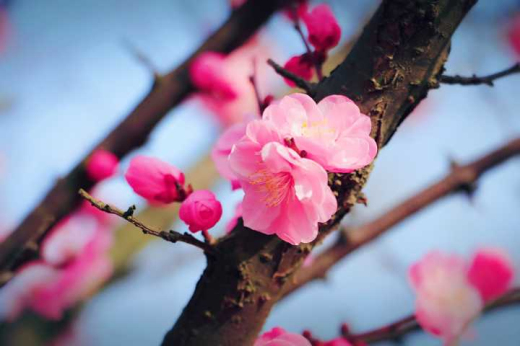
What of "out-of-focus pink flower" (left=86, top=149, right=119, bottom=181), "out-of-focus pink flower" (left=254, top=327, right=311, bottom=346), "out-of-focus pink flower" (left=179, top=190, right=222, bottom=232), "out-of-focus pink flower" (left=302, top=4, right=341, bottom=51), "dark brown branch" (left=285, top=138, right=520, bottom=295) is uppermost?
"out-of-focus pink flower" (left=86, top=149, right=119, bottom=181)

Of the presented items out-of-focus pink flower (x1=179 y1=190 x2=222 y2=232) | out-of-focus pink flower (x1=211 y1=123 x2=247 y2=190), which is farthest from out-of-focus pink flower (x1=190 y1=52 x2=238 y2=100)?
out-of-focus pink flower (x1=179 y1=190 x2=222 y2=232)

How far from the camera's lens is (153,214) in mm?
1467

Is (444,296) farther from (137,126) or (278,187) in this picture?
(137,126)

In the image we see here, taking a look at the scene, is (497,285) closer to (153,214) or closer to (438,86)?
(438,86)

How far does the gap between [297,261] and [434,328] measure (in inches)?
11.5

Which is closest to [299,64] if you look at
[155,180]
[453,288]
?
[155,180]

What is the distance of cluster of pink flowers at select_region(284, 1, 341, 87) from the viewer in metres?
0.64

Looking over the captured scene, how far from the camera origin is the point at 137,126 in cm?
93

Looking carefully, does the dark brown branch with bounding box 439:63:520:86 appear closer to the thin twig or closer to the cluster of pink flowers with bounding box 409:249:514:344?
the thin twig

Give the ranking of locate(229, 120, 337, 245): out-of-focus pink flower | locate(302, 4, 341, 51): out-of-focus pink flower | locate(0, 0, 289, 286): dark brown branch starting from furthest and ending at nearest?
locate(0, 0, 289, 286): dark brown branch → locate(302, 4, 341, 51): out-of-focus pink flower → locate(229, 120, 337, 245): out-of-focus pink flower

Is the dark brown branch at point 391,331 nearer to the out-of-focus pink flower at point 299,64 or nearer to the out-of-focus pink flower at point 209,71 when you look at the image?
the out-of-focus pink flower at point 299,64

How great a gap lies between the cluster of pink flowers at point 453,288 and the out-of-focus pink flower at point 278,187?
1.20 ft

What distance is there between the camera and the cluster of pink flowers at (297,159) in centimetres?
43

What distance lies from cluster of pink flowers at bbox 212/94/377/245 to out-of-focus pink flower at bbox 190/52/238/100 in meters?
0.52
